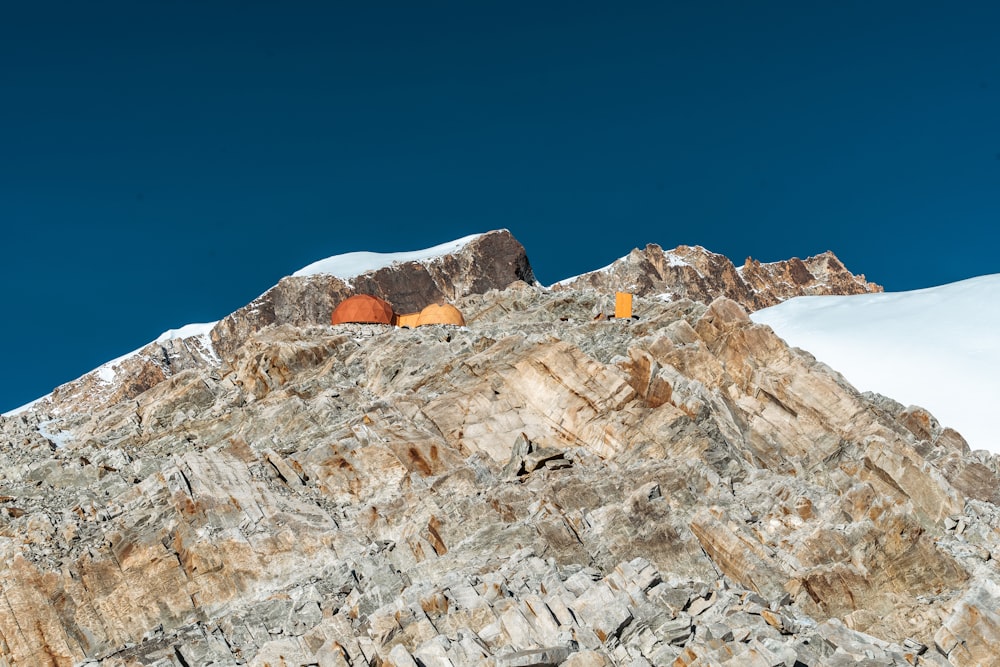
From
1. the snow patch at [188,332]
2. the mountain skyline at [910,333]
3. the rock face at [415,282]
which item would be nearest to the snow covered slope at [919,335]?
the mountain skyline at [910,333]

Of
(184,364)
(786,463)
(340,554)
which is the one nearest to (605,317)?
(786,463)

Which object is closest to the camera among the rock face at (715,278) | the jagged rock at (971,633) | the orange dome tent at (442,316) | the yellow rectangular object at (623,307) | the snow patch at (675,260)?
the jagged rock at (971,633)

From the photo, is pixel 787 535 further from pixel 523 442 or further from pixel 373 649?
pixel 373 649

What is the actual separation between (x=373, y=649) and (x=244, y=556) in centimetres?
817

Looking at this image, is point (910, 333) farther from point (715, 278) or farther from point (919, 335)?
point (715, 278)

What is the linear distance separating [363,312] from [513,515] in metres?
32.4

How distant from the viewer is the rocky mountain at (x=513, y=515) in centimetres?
2592

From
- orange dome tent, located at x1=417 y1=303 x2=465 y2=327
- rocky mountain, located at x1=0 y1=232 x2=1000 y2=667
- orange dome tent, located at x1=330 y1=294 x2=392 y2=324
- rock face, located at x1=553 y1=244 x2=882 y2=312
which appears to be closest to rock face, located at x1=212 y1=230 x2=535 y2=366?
rock face, located at x1=553 y1=244 x2=882 y2=312

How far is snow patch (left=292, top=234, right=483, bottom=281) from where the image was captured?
113938mm

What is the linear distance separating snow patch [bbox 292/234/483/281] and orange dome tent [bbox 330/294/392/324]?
48.3 m

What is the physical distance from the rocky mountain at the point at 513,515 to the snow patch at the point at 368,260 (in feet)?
220

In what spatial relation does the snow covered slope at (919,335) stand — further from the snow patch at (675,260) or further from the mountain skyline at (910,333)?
the snow patch at (675,260)

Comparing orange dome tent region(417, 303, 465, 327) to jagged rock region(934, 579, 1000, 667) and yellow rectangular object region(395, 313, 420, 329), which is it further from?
jagged rock region(934, 579, 1000, 667)

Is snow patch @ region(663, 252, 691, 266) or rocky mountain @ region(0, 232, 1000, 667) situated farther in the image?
snow patch @ region(663, 252, 691, 266)
